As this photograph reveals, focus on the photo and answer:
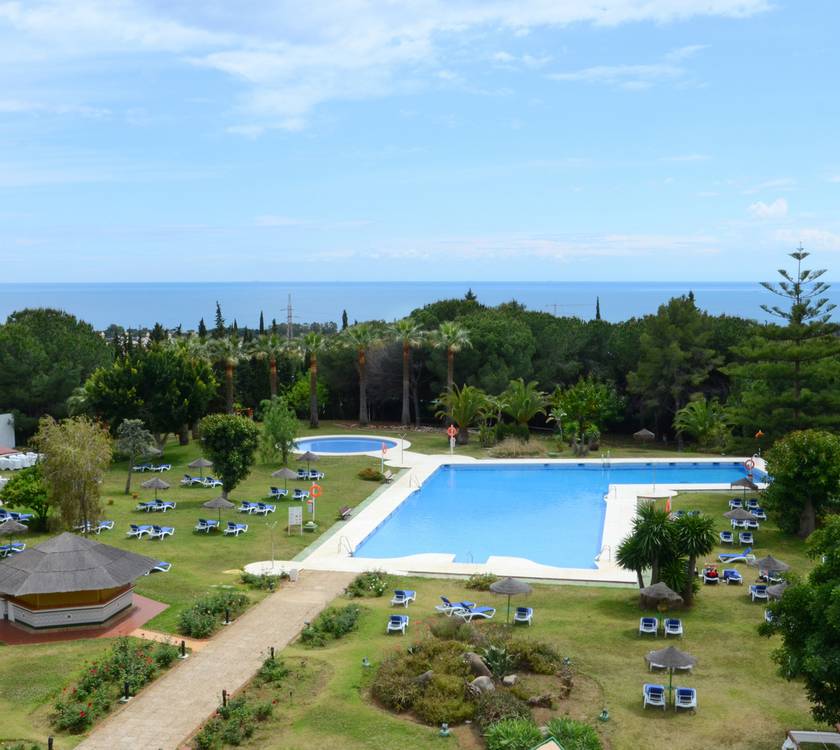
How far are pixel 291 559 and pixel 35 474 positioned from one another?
362 inches

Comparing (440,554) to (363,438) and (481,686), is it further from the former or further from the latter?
(363,438)

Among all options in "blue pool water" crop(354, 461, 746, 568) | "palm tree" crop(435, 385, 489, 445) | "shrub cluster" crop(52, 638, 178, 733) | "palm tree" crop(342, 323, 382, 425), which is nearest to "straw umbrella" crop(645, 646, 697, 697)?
"blue pool water" crop(354, 461, 746, 568)

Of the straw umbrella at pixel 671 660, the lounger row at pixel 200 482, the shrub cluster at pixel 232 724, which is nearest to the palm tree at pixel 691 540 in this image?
the straw umbrella at pixel 671 660

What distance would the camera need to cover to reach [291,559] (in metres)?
26.1

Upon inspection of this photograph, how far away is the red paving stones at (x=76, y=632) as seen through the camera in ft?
64.3

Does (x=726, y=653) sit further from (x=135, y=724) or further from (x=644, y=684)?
A: (x=135, y=724)

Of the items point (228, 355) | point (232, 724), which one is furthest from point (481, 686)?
point (228, 355)

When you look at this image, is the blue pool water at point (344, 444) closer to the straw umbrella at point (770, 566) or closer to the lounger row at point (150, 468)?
the lounger row at point (150, 468)

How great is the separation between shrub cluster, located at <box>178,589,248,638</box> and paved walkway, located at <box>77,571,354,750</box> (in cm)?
32

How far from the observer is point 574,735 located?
46.0 feet

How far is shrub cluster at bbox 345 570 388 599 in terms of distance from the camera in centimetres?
2294

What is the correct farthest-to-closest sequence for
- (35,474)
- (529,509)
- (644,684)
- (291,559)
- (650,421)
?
(650,421)
(529,509)
(35,474)
(291,559)
(644,684)

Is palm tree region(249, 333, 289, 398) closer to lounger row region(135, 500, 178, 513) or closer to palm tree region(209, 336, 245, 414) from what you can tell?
palm tree region(209, 336, 245, 414)

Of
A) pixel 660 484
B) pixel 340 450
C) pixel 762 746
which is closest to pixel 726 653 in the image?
pixel 762 746
